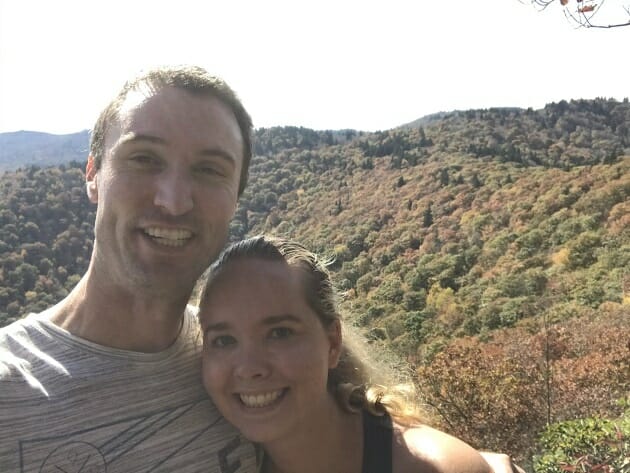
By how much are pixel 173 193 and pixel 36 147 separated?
115240mm

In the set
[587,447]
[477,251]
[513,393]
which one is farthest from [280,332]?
[477,251]

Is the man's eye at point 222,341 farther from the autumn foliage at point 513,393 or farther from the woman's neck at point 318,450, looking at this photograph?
the autumn foliage at point 513,393

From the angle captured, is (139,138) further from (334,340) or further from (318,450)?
(318,450)

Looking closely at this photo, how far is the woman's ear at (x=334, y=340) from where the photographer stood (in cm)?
175

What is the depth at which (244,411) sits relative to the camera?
5.07ft

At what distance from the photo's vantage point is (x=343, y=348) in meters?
2.04

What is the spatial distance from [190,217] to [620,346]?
7544 mm

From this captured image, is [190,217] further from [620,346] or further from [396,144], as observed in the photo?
[396,144]

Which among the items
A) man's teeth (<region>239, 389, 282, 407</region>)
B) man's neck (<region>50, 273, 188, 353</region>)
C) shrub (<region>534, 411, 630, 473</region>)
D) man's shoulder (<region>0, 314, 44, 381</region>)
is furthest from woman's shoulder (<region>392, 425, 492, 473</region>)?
shrub (<region>534, 411, 630, 473</region>)

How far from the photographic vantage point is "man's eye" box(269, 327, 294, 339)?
1.59 meters

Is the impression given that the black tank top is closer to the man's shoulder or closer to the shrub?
the man's shoulder

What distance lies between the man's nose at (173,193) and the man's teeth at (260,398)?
1.72 feet

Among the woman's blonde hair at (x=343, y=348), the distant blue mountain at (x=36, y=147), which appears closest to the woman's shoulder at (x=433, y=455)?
the woman's blonde hair at (x=343, y=348)

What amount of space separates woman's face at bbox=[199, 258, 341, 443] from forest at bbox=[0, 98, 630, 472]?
0.40 metres
